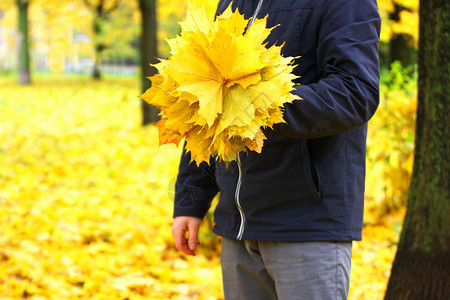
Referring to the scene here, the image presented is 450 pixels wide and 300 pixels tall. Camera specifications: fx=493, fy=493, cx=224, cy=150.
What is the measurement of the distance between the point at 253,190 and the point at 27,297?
2.36 meters

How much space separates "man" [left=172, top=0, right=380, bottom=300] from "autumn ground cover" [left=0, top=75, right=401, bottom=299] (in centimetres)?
31

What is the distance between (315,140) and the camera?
144 cm

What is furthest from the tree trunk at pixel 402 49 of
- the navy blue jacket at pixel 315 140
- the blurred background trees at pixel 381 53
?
the navy blue jacket at pixel 315 140

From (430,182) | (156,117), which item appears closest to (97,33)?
(156,117)

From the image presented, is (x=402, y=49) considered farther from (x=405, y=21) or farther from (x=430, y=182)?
(x=430, y=182)

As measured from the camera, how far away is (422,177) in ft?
7.86

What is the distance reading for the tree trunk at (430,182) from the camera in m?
2.29

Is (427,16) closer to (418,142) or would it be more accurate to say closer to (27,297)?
(418,142)

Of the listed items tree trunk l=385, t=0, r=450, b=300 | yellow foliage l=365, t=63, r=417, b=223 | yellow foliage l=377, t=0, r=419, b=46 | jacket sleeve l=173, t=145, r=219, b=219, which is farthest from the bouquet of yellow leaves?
yellow foliage l=377, t=0, r=419, b=46

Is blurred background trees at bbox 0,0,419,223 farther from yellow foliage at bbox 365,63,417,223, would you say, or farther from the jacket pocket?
the jacket pocket

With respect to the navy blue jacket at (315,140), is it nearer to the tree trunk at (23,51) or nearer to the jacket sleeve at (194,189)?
the jacket sleeve at (194,189)

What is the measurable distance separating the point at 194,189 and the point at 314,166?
596mm

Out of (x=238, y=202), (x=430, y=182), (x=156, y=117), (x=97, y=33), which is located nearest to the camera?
(x=238, y=202)

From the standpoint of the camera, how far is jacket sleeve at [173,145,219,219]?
1881 mm
